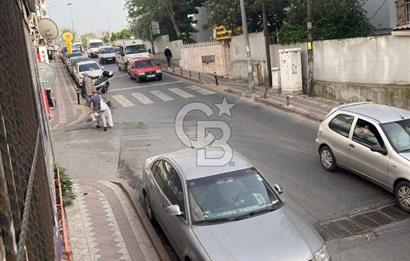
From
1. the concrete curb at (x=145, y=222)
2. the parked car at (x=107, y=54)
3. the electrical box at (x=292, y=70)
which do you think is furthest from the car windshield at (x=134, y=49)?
the concrete curb at (x=145, y=222)

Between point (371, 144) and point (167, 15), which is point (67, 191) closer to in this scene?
point (371, 144)

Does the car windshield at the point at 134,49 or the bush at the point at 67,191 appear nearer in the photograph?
the bush at the point at 67,191

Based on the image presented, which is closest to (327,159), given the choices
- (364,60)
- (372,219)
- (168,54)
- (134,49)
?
(372,219)

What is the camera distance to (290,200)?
366 inches

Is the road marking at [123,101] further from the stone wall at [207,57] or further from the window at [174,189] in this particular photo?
the window at [174,189]

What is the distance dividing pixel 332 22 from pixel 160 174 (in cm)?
1605

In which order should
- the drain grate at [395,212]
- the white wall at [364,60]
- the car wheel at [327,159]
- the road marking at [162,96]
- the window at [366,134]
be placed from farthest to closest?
the road marking at [162,96] < the white wall at [364,60] < the car wheel at [327,159] < the window at [366,134] < the drain grate at [395,212]

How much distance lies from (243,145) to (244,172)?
21.7ft

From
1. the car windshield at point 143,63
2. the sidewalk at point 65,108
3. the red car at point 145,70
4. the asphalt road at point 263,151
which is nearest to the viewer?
the asphalt road at point 263,151

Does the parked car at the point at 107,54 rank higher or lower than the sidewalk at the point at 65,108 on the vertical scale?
higher

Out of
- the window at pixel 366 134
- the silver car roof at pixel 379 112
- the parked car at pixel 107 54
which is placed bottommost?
the window at pixel 366 134

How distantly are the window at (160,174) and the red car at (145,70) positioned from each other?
73.6 feet

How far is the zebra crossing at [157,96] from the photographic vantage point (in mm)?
23055

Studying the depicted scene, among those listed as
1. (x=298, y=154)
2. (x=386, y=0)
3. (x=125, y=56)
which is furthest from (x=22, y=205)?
(x=125, y=56)
